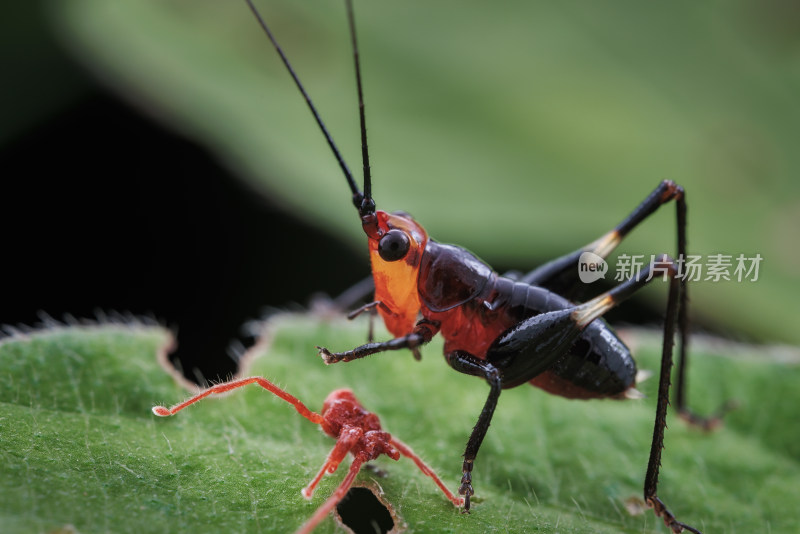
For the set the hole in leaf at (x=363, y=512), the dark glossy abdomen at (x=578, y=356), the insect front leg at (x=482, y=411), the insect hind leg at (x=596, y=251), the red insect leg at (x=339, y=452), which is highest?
the insect hind leg at (x=596, y=251)

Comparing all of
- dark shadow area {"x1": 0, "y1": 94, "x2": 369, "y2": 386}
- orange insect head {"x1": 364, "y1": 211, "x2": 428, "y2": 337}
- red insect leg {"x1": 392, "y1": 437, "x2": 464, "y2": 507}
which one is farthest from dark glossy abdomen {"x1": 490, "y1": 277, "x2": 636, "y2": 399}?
dark shadow area {"x1": 0, "y1": 94, "x2": 369, "y2": 386}

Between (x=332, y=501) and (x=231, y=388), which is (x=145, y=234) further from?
(x=332, y=501)

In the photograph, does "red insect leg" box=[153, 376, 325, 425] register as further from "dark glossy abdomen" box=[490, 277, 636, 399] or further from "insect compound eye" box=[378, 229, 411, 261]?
"dark glossy abdomen" box=[490, 277, 636, 399]

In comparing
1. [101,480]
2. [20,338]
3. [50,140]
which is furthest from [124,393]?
[50,140]

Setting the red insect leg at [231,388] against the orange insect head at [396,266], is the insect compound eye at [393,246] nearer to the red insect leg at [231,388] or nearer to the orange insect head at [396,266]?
the orange insect head at [396,266]

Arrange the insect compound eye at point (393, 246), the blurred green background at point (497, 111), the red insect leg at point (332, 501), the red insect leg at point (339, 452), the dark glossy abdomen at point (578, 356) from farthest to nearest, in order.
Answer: the blurred green background at point (497, 111)
the dark glossy abdomen at point (578, 356)
the insect compound eye at point (393, 246)
the red insect leg at point (339, 452)
the red insect leg at point (332, 501)

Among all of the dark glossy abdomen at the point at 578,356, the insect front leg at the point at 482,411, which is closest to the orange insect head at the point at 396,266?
the insect front leg at the point at 482,411
